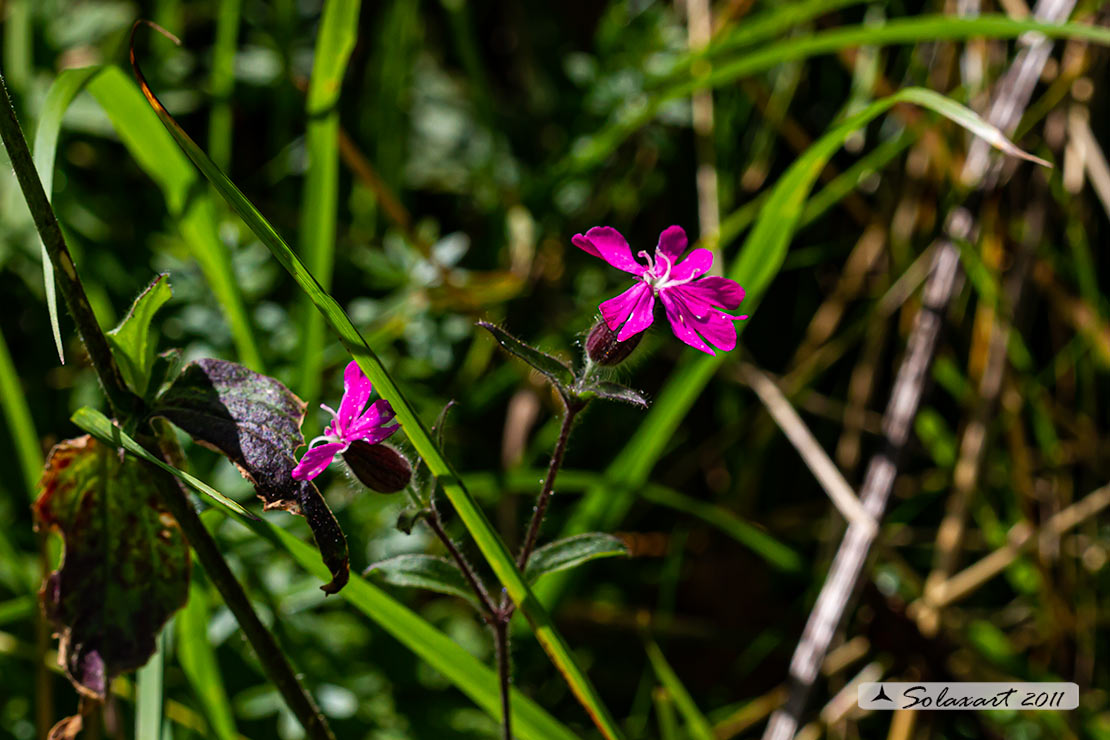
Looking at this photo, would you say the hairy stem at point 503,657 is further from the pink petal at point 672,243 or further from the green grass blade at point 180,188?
the green grass blade at point 180,188

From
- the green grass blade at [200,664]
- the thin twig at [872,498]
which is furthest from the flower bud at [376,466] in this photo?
the thin twig at [872,498]

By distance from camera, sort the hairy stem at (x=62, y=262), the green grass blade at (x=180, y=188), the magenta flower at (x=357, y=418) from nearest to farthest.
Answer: the hairy stem at (x=62, y=262), the magenta flower at (x=357, y=418), the green grass blade at (x=180, y=188)

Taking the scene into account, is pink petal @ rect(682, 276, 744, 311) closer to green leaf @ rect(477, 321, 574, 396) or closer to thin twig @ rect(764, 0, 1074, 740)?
green leaf @ rect(477, 321, 574, 396)

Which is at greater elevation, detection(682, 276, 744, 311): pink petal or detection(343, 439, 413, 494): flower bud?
detection(682, 276, 744, 311): pink petal

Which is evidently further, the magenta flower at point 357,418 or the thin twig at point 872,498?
the thin twig at point 872,498

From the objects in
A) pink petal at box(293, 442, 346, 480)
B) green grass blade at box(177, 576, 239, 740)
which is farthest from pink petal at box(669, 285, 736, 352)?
green grass blade at box(177, 576, 239, 740)

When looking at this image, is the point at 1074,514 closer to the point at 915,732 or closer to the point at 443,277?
the point at 915,732
